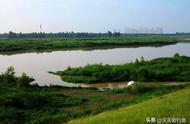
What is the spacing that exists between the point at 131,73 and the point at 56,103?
10732 mm

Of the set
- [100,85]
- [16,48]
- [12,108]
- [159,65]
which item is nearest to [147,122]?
[12,108]

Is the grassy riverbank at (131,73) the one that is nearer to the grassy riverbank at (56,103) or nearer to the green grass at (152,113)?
the grassy riverbank at (56,103)

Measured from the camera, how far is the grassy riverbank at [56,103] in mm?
11643

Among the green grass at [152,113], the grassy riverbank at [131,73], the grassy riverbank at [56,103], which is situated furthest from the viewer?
the grassy riverbank at [131,73]

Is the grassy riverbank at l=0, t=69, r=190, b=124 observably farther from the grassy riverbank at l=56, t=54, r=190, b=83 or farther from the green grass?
the grassy riverbank at l=56, t=54, r=190, b=83

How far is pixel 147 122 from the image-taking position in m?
8.66

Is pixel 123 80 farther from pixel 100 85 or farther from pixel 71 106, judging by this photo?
pixel 71 106

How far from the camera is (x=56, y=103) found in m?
14.4

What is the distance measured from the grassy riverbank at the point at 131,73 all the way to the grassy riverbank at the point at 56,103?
5.09 metres

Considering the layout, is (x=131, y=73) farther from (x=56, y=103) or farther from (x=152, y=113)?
(x=152, y=113)

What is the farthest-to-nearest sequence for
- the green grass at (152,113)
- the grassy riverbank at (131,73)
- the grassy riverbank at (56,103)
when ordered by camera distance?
the grassy riverbank at (131,73) → the grassy riverbank at (56,103) → the green grass at (152,113)

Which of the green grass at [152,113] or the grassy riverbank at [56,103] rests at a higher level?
the green grass at [152,113]

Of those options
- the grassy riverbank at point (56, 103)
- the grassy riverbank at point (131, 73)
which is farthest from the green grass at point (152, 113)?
the grassy riverbank at point (131, 73)

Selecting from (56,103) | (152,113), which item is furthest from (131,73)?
(152,113)
